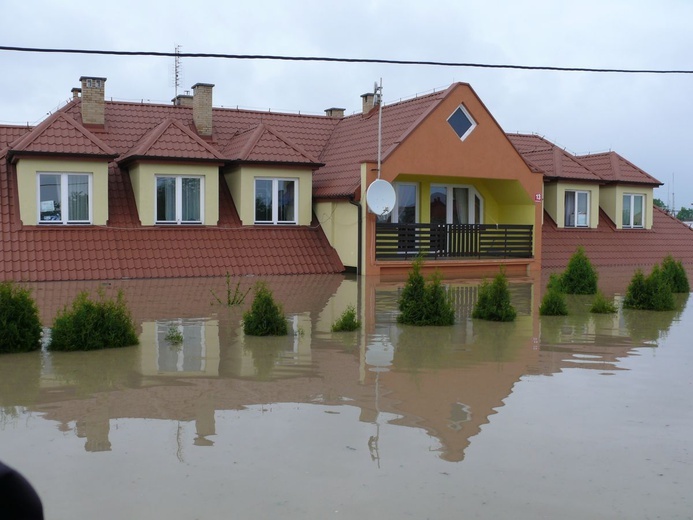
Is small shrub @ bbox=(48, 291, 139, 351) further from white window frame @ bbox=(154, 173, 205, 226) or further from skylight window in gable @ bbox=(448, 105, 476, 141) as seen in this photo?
skylight window in gable @ bbox=(448, 105, 476, 141)

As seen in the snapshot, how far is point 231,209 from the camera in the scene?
77.4 feet

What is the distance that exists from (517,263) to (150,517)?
21.2 meters

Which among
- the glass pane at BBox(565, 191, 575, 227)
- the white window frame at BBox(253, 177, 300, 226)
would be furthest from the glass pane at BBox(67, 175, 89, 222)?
the glass pane at BBox(565, 191, 575, 227)

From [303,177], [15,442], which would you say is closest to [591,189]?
[303,177]

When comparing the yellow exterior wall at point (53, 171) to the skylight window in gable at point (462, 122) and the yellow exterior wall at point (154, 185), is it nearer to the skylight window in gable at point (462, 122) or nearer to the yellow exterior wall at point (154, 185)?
the yellow exterior wall at point (154, 185)

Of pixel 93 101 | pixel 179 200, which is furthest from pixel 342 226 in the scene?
pixel 93 101

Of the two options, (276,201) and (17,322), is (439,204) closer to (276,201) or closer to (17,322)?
(276,201)

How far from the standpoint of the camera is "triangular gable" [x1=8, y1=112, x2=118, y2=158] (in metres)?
20.2

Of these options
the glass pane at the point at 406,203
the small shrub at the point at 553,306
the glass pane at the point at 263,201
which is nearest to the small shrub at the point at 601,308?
the small shrub at the point at 553,306

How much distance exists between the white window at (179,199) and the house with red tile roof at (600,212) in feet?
38.0

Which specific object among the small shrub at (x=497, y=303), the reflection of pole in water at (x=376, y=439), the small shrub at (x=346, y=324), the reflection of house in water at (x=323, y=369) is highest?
the small shrub at (x=497, y=303)

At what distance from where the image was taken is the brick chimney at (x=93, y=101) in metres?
23.4

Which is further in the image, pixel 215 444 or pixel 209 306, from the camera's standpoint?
pixel 209 306

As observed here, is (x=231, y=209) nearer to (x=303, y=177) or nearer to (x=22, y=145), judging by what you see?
(x=303, y=177)
